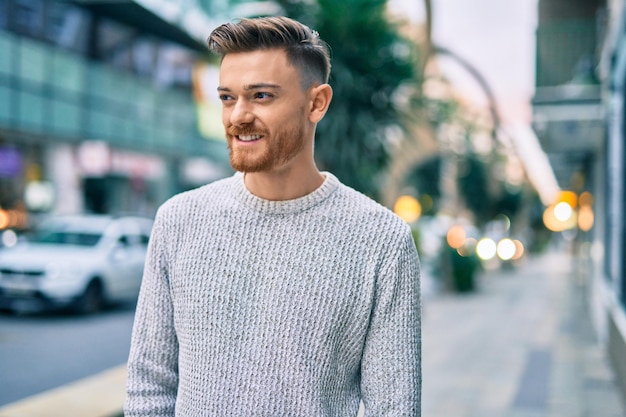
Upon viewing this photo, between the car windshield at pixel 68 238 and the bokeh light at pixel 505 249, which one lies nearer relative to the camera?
the car windshield at pixel 68 238

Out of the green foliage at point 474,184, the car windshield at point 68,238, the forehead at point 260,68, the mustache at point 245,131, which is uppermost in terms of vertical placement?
the green foliage at point 474,184

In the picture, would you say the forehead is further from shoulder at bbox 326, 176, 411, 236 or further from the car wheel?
the car wheel

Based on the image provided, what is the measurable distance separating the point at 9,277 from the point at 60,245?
134cm

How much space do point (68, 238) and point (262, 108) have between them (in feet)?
43.2

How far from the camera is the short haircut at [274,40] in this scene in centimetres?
168

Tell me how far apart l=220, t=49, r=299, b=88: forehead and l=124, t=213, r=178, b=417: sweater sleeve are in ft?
1.35

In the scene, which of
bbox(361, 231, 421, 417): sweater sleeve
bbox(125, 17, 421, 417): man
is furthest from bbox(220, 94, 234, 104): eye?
bbox(361, 231, 421, 417): sweater sleeve

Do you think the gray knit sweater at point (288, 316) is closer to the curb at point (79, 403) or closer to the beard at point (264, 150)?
the beard at point (264, 150)

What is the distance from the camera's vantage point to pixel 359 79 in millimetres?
9000

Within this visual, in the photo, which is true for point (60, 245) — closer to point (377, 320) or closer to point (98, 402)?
point (98, 402)

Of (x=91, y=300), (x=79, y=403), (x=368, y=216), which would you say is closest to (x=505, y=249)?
(x=91, y=300)

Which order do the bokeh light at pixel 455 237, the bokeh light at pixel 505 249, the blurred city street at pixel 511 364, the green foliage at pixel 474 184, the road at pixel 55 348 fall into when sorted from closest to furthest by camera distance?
the blurred city street at pixel 511 364 → the road at pixel 55 348 → the bokeh light at pixel 455 237 → the bokeh light at pixel 505 249 → the green foliage at pixel 474 184

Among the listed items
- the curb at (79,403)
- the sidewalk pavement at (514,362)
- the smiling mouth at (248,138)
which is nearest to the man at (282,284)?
the smiling mouth at (248,138)

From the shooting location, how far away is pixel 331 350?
171 centimetres
